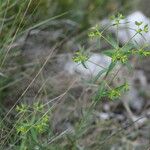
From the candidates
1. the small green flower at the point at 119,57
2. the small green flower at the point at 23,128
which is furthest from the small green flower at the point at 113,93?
the small green flower at the point at 23,128

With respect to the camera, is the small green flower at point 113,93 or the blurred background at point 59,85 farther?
the blurred background at point 59,85

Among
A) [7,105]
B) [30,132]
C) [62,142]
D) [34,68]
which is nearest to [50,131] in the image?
[30,132]

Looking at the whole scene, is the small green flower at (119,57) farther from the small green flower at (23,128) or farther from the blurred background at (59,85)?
the small green flower at (23,128)

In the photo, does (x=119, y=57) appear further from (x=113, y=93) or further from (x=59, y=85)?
(x=59, y=85)

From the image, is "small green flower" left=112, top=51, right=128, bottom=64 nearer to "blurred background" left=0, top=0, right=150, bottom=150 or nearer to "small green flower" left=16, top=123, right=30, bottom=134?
"blurred background" left=0, top=0, right=150, bottom=150

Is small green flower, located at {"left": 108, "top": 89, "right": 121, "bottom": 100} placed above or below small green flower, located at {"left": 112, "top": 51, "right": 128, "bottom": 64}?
below

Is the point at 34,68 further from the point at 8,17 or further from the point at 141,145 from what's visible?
the point at 141,145

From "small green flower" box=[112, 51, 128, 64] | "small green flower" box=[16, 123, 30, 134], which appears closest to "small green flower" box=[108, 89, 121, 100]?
"small green flower" box=[112, 51, 128, 64]

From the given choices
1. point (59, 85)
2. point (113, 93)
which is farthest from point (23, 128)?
point (59, 85)
